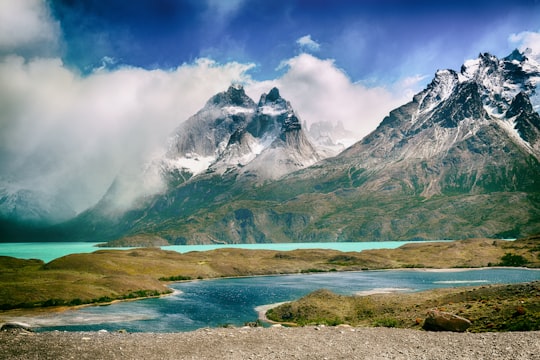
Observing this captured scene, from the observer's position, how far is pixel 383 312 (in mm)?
72250

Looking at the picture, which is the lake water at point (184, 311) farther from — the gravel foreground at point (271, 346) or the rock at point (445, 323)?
the rock at point (445, 323)

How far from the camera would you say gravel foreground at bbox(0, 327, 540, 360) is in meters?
32.6

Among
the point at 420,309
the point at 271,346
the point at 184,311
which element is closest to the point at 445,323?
the point at 271,346

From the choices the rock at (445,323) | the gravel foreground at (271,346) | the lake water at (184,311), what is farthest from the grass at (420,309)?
the lake water at (184,311)

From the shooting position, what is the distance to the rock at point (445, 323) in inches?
1818

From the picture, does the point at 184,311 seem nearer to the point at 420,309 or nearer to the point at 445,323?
the point at 420,309

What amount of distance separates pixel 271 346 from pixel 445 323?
2024cm

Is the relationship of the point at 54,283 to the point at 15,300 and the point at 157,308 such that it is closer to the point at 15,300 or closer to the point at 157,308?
the point at 15,300

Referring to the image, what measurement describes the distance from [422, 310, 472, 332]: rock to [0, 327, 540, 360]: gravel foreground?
434cm

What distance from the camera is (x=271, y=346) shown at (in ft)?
123

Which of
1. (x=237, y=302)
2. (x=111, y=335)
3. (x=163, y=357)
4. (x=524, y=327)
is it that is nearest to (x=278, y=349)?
(x=163, y=357)

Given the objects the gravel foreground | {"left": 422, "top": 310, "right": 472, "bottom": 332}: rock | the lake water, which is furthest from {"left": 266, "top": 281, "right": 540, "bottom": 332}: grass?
the lake water

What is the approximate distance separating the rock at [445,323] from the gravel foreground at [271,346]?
4.34m

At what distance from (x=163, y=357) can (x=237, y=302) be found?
79612mm
